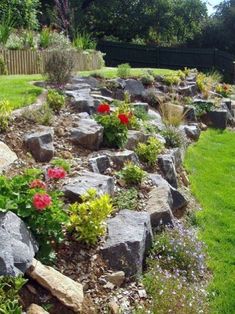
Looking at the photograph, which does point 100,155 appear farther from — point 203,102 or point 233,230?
point 203,102

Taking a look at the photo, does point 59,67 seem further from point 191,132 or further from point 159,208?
point 159,208

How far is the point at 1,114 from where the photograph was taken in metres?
5.11

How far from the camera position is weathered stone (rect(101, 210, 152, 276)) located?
3.68 metres

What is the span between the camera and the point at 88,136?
18.1ft

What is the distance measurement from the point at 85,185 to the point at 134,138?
6.61 ft

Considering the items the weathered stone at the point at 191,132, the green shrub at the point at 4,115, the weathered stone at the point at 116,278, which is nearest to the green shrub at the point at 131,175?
the green shrub at the point at 4,115

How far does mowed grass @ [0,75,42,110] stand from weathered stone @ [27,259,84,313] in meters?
3.14

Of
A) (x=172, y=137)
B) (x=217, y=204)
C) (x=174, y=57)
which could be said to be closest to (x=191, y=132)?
(x=172, y=137)

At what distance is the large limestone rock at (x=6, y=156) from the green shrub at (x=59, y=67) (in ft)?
11.3

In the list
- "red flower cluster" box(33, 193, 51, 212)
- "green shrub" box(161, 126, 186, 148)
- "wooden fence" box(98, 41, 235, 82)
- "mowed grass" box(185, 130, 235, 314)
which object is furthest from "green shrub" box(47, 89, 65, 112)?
"wooden fence" box(98, 41, 235, 82)

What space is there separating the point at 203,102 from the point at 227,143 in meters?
1.63

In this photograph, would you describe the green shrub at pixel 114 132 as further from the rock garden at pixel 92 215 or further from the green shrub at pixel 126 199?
the green shrub at pixel 126 199

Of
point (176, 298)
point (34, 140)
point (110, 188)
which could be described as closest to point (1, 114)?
point (34, 140)

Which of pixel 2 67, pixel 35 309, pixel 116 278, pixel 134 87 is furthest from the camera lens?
pixel 2 67
